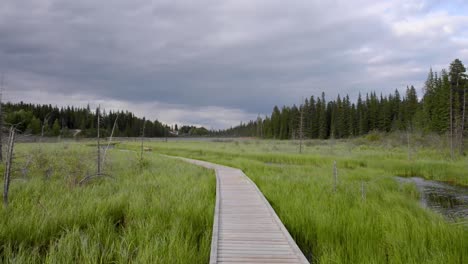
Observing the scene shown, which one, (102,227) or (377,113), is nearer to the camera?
(102,227)

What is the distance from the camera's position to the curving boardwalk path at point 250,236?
14.4ft

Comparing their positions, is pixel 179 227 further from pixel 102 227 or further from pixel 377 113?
pixel 377 113

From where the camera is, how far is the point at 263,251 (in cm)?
466

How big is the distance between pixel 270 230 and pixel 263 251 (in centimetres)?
118

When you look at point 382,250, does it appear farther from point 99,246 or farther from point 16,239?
point 16,239

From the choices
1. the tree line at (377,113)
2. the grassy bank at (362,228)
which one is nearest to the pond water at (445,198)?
the grassy bank at (362,228)

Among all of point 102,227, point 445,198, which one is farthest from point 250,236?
point 445,198

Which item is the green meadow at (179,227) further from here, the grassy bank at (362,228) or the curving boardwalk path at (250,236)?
the curving boardwalk path at (250,236)

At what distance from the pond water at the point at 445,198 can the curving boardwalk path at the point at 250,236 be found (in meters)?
6.34

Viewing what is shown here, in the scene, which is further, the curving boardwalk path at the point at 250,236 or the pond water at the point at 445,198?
the pond water at the point at 445,198

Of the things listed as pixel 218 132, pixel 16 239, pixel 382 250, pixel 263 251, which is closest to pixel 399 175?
pixel 382 250

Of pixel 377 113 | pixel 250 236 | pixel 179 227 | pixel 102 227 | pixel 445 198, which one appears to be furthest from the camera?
pixel 377 113

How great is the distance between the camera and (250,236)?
17.7 ft

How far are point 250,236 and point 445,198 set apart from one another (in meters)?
10.9
